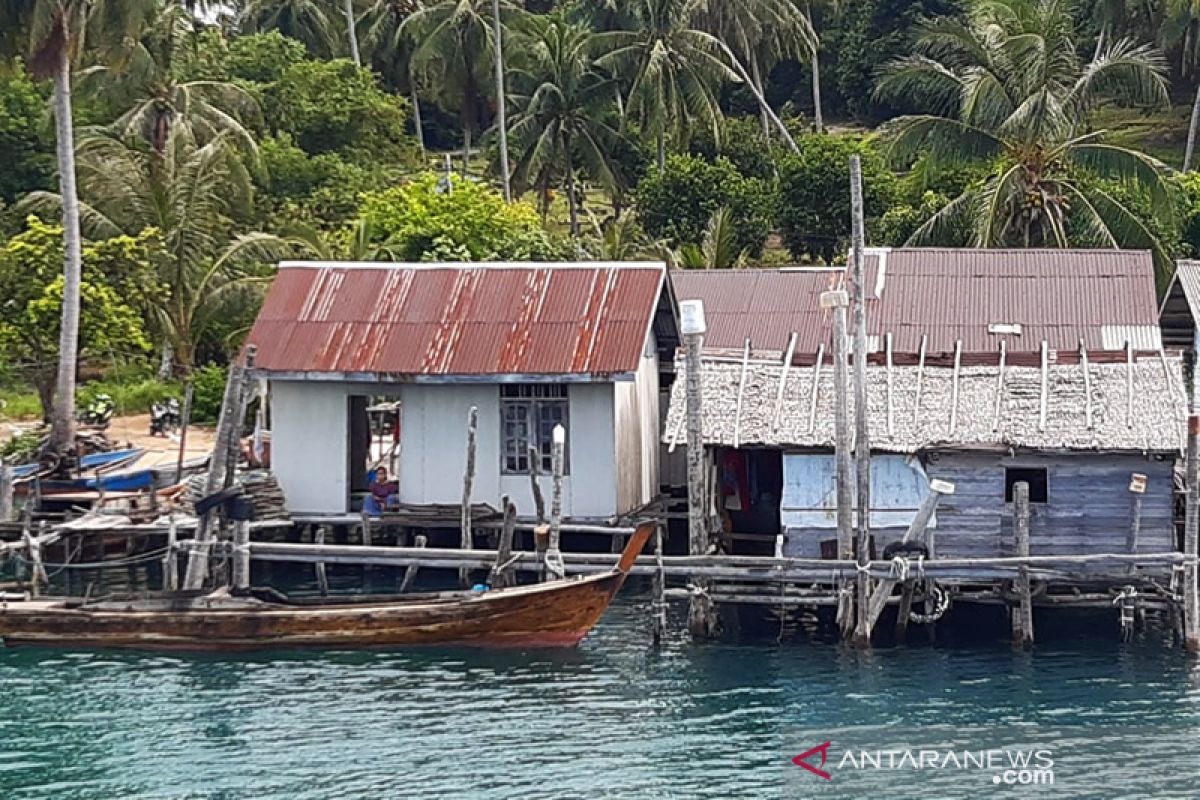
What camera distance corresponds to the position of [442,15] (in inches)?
2203

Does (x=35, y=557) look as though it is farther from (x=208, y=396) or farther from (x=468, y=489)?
(x=208, y=396)

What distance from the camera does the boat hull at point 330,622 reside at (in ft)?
72.5

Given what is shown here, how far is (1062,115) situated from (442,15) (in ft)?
96.0

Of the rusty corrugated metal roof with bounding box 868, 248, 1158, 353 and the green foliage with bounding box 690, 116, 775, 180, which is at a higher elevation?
the green foliage with bounding box 690, 116, 775, 180

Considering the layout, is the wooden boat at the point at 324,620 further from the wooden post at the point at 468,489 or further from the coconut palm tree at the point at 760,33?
the coconut palm tree at the point at 760,33

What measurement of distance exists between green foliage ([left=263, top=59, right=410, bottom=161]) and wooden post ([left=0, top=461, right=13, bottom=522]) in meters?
24.8

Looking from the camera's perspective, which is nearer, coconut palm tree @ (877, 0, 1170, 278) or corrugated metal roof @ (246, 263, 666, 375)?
corrugated metal roof @ (246, 263, 666, 375)

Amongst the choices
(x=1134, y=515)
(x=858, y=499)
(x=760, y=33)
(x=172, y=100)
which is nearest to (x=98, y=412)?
(x=172, y=100)

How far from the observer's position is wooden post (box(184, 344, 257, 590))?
23047 mm

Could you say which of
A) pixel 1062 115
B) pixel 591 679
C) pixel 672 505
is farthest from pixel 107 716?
pixel 1062 115

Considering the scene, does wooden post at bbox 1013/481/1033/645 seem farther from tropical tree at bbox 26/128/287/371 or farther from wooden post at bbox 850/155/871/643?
tropical tree at bbox 26/128/287/371

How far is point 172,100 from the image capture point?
46.7 m

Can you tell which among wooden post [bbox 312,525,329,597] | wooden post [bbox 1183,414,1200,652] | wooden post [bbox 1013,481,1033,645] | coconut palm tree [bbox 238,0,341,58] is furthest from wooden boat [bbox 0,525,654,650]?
coconut palm tree [bbox 238,0,341,58]

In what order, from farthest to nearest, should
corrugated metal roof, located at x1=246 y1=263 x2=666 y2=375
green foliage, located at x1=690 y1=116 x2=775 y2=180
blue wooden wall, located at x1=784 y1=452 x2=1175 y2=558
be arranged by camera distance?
green foliage, located at x1=690 y1=116 x2=775 y2=180
corrugated metal roof, located at x1=246 y1=263 x2=666 y2=375
blue wooden wall, located at x1=784 y1=452 x2=1175 y2=558
